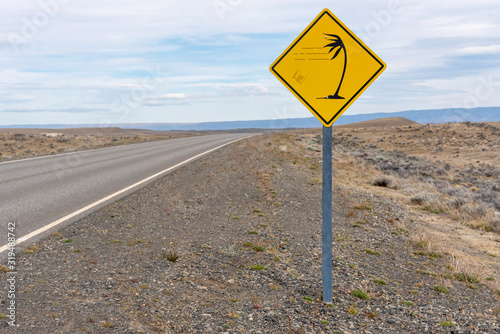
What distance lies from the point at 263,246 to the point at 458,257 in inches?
125

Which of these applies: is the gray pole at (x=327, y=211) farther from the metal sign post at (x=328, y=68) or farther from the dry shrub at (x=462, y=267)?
the dry shrub at (x=462, y=267)

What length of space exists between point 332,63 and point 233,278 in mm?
2682

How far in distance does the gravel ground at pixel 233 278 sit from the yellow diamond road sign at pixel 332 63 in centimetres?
198

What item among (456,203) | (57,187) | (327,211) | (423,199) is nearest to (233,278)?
(327,211)

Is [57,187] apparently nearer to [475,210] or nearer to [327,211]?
[327,211]

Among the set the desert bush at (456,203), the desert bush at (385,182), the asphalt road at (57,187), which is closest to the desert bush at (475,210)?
the desert bush at (456,203)

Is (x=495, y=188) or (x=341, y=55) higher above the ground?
(x=341, y=55)

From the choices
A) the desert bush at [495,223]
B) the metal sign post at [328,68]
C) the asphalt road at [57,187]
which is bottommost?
the desert bush at [495,223]

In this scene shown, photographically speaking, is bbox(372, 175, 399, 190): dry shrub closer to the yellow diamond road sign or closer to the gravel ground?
the gravel ground

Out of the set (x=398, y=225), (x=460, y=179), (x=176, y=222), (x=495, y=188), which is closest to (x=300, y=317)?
(x=176, y=222)

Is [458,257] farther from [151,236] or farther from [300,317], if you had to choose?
[151,236]

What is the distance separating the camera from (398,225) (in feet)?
27.0

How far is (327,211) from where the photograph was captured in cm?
413

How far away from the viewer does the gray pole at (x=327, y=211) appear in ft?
13.3
